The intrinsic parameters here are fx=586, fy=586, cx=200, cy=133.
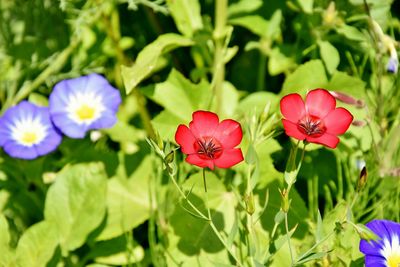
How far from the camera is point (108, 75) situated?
1854 mm

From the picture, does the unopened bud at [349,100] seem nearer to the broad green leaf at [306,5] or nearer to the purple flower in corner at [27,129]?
the broad green leaf at [306,5]

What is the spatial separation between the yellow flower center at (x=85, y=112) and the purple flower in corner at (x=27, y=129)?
0.28 feet

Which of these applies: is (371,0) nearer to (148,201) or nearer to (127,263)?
(148,201)

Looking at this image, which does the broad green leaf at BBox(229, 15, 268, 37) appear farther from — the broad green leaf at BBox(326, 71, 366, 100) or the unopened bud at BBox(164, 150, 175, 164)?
the unopened bud at BBox(164, 150, 175, 164)

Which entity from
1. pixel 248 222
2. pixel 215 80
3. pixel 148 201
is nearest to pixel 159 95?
pixel 215 80

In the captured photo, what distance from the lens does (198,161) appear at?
97cm

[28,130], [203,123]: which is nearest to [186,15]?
[28,130]

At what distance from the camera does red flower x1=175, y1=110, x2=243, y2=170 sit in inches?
39.2

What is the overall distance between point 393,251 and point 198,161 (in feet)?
1.42

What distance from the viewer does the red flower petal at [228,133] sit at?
1.05 meters

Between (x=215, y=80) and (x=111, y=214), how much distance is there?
434 mm

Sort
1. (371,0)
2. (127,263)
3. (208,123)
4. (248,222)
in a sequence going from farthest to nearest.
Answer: (371,0)
(127,263)
(248,222)
(208,123)

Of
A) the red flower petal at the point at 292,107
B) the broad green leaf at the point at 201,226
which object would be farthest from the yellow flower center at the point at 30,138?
the red flower petal at the point at 292,107

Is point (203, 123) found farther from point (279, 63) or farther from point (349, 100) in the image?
point (279, 63)
